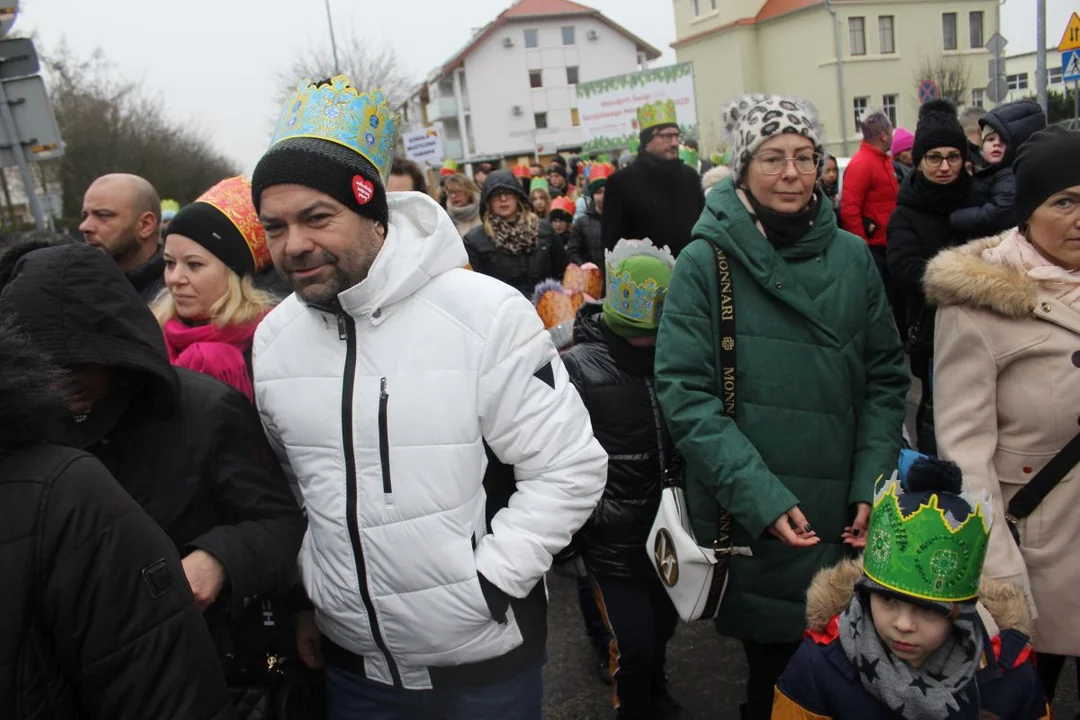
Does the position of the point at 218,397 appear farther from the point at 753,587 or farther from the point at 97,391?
the point at 753,587

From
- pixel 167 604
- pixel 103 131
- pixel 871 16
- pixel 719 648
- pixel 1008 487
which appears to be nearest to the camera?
pixel 167 604

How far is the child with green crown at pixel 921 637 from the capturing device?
1.89 m

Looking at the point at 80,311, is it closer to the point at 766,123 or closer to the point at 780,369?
the point at 780,369

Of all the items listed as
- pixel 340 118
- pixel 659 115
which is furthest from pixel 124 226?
pixel 659 115

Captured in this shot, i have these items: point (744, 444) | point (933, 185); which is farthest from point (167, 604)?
point (933, 185)

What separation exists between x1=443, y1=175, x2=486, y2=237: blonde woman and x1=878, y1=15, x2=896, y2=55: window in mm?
44792

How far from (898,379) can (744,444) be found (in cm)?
58

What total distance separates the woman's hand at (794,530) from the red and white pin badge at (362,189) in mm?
1393

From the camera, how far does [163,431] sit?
1.90m

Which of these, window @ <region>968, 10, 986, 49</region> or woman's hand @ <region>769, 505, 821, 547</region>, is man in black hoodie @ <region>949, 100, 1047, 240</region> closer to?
woman's hand @ <region>769, 505, 821, 547</region>

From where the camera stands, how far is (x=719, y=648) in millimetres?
3715

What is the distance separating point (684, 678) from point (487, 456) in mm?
1875

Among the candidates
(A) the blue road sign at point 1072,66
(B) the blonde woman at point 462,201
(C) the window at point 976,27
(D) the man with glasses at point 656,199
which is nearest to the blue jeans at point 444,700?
(D) the man with glasses at point 656,199

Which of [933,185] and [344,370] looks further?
[933,185]
